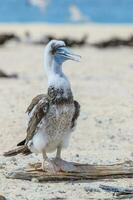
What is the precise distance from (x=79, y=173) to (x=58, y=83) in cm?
82

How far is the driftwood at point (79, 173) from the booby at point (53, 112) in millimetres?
78

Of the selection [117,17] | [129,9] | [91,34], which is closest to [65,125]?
[91,34]

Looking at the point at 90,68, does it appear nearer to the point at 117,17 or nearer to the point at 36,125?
the point at 36,125

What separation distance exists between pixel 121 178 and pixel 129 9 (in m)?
39.3

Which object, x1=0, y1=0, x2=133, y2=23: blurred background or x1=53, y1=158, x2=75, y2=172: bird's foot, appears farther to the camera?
x1=0, y1=0, x2=133, y2=23: blurred background

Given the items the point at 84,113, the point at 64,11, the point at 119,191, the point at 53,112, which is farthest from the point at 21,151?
the point at 64,11

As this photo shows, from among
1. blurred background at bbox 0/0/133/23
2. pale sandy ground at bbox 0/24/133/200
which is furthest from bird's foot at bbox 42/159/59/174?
blurred background at bbox 0/0/133/23

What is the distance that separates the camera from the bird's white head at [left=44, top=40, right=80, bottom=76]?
271 inches

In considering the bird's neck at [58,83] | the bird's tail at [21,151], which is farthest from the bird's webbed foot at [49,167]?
the bird's neck at [58,83]

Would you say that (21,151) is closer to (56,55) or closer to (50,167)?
(50,167)

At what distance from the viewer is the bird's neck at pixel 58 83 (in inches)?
265

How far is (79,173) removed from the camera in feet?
22.9

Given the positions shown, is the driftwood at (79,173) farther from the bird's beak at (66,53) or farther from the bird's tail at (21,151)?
the bird's beak at (66,53)

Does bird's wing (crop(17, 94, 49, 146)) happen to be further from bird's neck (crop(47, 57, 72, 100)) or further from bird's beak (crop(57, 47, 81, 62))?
bird's beak (crop(57, 47, 81, 62))
